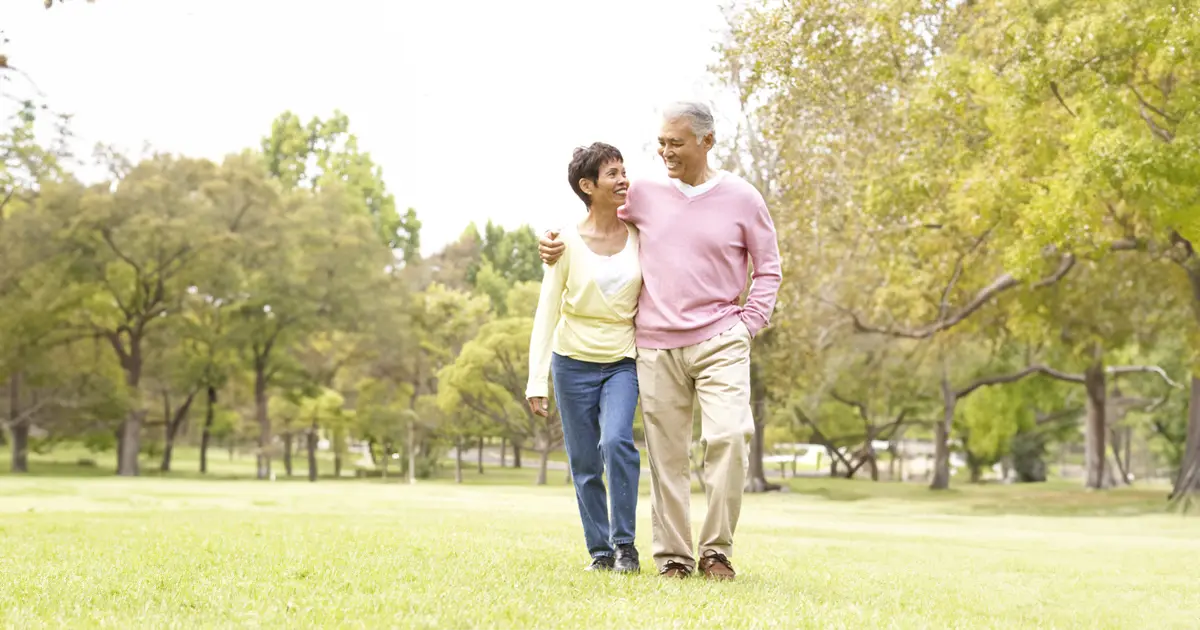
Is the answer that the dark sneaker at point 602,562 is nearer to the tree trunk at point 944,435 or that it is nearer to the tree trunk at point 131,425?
the tree trunk at point 944,435

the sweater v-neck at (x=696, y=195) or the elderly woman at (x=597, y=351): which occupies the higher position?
the sweater v-neck at (x=696, y=195)

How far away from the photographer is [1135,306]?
29.3 m

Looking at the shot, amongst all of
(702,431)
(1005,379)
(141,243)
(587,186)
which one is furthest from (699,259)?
(141,243)

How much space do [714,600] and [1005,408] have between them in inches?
1643

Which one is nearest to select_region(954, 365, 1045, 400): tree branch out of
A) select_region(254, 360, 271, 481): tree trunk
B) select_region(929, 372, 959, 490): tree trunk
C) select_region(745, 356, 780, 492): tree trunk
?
select_region(929, 372, 959, 490): tree trunk

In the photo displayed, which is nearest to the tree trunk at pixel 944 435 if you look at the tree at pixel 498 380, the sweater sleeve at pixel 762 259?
the tree at pixel 498 380

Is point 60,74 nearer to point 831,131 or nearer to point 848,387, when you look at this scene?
point 831,131

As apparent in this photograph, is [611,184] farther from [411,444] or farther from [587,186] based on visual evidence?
[411,444]

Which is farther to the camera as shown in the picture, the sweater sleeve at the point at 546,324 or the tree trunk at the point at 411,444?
the tree trunk at the point at 411,444

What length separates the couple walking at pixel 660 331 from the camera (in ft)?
19.1

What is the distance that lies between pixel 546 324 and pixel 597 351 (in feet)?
1.01

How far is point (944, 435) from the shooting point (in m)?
43.6

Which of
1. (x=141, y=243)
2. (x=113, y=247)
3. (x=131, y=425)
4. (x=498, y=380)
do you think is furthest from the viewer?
(x=131, y=425)

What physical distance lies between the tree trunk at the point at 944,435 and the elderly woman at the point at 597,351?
36.5 metres
